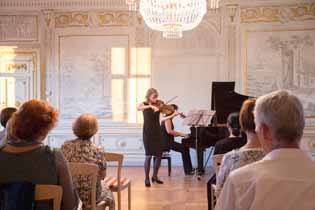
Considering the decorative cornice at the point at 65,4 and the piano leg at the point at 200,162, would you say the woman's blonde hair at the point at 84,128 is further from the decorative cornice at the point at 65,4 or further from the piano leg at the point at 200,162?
the decorative cornice at the point at 65,4

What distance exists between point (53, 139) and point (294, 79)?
498cm

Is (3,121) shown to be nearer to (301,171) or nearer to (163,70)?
(301,171)

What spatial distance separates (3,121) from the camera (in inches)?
153

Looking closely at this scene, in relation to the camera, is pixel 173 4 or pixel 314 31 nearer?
pixel 173 4

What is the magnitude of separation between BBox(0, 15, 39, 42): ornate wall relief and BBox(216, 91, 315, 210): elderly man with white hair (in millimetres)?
7779

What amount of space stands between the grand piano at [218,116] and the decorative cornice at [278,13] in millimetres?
2278

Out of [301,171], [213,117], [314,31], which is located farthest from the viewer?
[314,31]

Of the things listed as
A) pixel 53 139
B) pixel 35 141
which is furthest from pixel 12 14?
pixel 35 141

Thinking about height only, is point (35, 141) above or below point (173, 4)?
below

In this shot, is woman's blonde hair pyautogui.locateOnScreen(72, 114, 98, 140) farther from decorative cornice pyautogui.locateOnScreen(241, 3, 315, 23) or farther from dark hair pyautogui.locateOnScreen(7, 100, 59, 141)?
decorative cornice pyautogui.locateOnScreen(241, 3, 315, 23)

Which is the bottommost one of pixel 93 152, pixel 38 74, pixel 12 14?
→ pixel 93 152

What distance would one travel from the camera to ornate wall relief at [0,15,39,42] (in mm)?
8438

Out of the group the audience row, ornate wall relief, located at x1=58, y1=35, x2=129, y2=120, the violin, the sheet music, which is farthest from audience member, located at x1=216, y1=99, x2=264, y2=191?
ornate wall relief, located at x1=58, y1=35, x2=129, y2=120

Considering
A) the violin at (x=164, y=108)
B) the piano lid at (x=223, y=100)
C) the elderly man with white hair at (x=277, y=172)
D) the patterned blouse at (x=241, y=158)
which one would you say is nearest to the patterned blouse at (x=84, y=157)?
the patterned blouse at (x=241, y=158)
